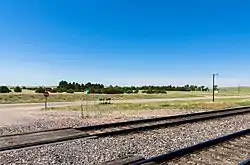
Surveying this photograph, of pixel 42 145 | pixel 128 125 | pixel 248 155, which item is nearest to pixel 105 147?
pixel 42 145

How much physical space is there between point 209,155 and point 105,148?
3.34 metres

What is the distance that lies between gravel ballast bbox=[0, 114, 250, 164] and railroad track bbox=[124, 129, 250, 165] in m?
1.00

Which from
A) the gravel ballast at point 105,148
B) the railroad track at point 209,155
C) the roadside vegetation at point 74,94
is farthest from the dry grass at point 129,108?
the railroad track at point 209,155

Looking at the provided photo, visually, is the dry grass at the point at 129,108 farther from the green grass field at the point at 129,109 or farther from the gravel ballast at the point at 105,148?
the gravel ballast at the point at 105,148

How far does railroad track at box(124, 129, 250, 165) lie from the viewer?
7896mm

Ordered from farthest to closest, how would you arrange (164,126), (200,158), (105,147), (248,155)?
1. (164,126)
2. (105,147)
3. (248,155)
4. (200,158)

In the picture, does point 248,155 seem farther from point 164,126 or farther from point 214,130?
point 164,126

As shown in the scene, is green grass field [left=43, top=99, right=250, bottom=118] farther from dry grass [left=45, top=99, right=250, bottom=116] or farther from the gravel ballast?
the gravel ballast

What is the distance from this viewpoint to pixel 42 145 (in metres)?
10.5

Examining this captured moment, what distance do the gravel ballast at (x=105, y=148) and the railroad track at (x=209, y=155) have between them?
100 centimetres

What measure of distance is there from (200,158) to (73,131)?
6.61 metres

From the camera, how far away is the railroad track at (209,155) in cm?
790

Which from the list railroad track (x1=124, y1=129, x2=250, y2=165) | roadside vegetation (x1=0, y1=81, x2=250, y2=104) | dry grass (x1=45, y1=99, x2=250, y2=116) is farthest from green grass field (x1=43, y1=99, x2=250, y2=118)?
railroad track (x1=124, y1=129, x2=250, y2=165)

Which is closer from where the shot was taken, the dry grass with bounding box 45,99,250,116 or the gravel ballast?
the gravel ballast
